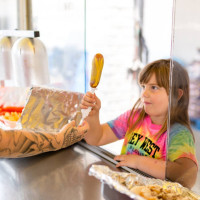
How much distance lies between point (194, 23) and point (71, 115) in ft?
1.96

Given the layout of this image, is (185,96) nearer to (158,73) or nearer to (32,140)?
(158,73)

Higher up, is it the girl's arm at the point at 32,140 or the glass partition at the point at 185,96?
the glass partition at the point at 185,96

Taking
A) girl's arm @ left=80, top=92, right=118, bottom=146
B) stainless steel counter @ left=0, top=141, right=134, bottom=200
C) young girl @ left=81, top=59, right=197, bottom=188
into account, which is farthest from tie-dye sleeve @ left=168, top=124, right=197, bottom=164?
girl's arm @ left=80, top=92, right=118, bottom=146

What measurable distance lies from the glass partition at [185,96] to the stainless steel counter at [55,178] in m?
0.16

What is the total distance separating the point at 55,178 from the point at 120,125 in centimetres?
42

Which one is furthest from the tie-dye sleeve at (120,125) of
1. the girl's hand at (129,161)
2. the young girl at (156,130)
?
the girl's hand at (129,161)

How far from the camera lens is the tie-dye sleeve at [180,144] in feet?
2.05

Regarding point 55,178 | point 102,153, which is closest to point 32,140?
point 55,178

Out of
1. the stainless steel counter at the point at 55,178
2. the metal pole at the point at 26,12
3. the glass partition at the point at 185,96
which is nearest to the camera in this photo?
the glass partition at the point at 185,96

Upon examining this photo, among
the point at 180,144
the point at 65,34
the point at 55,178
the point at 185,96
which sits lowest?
the point at 55,178

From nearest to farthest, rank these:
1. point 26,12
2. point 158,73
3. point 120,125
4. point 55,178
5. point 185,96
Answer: point 185,96
point 55,178
point 158,73
point 26,12
point 120,125

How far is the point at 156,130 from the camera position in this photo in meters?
0.98

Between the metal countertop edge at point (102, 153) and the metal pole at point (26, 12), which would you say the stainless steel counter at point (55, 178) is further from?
the metal pole at point (26, 12)

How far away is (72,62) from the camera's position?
70.9 inches
